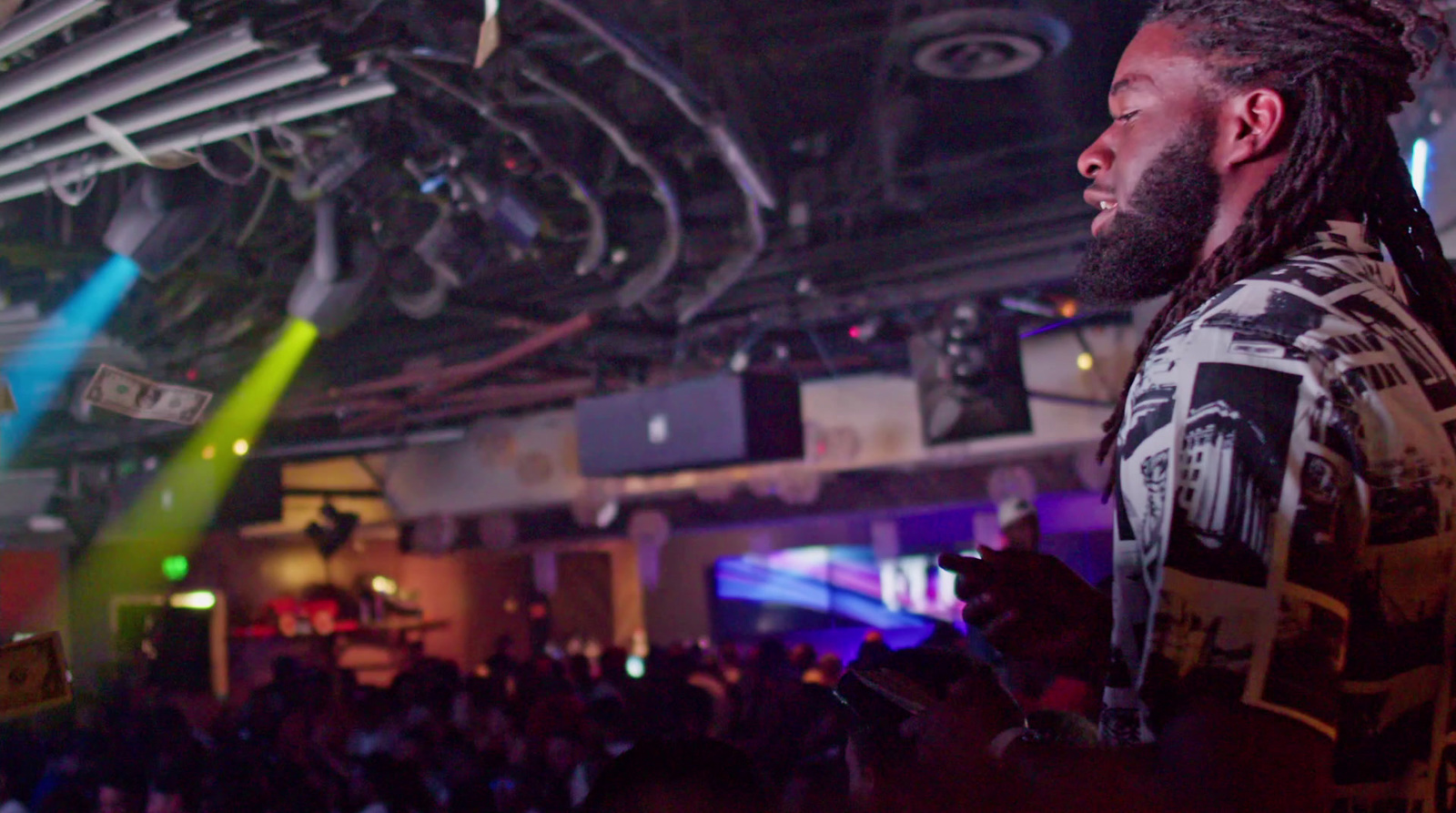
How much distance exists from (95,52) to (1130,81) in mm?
2896

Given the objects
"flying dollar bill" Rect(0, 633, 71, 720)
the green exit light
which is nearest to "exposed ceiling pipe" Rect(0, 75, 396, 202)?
"flying dollar bill" Rect(0, 633, 71, 720)

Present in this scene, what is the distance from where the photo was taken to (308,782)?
230 inches

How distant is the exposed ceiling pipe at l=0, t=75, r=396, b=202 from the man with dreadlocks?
2.74m

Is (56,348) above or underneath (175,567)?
above

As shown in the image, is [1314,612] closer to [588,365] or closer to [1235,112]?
[1235,112]

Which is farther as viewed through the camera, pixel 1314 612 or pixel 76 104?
pixel 76 104

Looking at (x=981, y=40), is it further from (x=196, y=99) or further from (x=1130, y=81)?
(x=1130, y=81)

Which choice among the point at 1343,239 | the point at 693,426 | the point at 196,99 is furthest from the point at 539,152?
the point at 1343,239

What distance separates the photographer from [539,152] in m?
4.26

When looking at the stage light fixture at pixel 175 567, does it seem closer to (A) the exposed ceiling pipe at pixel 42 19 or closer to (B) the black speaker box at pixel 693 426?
(B) the black speaker box at pixel 693 426

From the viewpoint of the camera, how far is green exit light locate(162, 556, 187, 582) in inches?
471

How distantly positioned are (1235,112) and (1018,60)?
9.68 feet

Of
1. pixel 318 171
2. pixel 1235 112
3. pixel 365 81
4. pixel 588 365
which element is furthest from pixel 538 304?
pixel 1235 112

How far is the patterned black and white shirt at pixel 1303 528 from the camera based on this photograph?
787 millimetres
